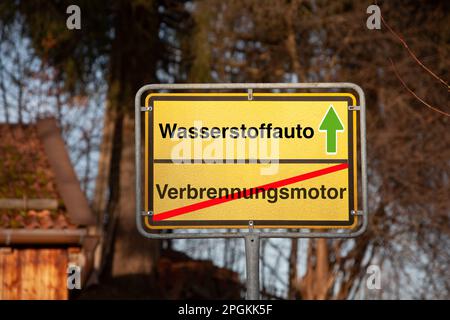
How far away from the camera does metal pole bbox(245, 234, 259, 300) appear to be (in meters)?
4.11

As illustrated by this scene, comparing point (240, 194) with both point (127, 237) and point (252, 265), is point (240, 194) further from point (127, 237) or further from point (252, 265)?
point (127, 237)

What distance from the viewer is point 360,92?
4293 millimetres

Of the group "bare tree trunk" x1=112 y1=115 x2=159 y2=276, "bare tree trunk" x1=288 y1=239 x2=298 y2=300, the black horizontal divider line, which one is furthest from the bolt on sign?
"bare tree trunk" x1=112 y1=115 x2=159 y2=276

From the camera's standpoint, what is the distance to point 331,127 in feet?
14.2

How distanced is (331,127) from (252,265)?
689 millimetres

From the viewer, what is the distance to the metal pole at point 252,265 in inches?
162

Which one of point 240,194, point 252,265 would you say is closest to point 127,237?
point 240,194

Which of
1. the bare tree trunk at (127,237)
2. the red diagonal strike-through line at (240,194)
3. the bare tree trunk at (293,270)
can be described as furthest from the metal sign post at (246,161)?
the bare tree trunk at (127,237)

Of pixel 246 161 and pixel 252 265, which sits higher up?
pixel 246 161


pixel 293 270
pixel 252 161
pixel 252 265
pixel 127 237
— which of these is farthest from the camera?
pixel 127 237

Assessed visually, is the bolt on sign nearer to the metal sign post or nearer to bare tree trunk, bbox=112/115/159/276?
the metal sign post

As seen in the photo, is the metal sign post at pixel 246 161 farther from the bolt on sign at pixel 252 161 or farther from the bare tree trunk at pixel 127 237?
the bare tree trunk at pixel 127 237

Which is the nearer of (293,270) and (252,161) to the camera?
(252,161)

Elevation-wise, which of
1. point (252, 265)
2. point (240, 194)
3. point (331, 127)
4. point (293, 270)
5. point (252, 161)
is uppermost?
point (331, 127)
